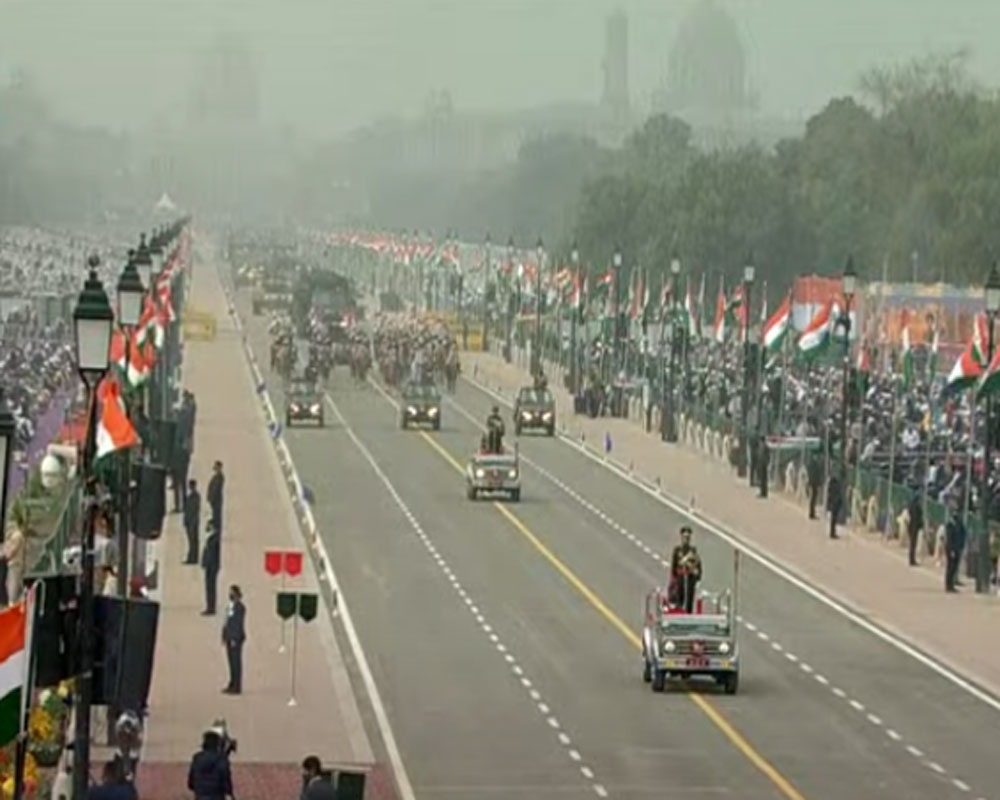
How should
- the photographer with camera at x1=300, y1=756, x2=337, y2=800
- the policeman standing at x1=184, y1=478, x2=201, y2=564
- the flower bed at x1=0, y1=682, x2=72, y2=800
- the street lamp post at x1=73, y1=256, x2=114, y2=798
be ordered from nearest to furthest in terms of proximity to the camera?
the street lamp post at x1=73, y1=256, x2=114, y2=798, the photographer with camera at x1=300, y1=756, x2=337, y2=800, the flower bed at x1=0, y1=682, x2=72, y2=800, the policeman standing at x1=184, y1=478, x2=201, y2=564

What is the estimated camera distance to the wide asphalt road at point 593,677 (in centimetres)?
3722

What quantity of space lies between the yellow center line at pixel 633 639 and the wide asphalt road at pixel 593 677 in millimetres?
62

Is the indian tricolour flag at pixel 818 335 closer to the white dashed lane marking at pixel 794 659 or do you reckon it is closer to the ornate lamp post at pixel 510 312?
the white dashed lane marking at pixel 794 659

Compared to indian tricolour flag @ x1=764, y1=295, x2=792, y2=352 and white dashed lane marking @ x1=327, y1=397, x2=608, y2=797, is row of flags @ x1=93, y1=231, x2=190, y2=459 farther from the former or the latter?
indian tricolour flag @ x1=764, y1=295, x2=792, y2=352

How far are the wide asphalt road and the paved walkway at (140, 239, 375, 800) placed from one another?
791 mm

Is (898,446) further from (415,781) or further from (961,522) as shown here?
(415,781)

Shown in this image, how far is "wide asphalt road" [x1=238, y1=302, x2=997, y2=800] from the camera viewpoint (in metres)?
37.2

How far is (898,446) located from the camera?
241 feet

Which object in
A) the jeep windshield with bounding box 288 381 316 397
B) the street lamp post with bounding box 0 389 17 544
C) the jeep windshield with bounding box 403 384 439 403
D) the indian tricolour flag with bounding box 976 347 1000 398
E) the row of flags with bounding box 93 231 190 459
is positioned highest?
the street lamp post with bounding box 0 389 17 544

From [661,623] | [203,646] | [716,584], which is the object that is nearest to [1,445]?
[661,623]

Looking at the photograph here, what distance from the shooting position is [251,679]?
4341 centimetres

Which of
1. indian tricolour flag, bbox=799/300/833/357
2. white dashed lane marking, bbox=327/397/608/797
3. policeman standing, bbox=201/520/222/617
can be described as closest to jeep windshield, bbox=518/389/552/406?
white dashed lane marking, bbox=327/397/608/797

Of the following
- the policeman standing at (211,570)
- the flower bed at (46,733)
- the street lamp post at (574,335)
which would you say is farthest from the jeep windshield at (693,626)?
the street lamp post at (574,335)

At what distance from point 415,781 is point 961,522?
2187 centimetres
